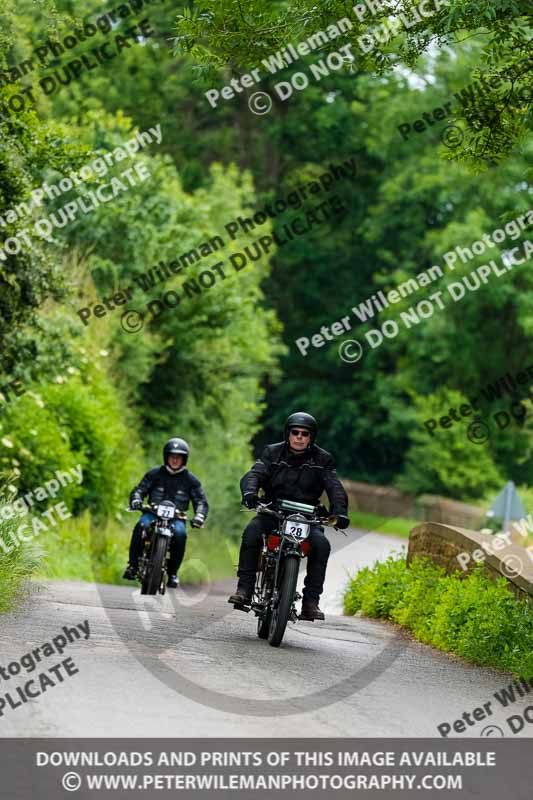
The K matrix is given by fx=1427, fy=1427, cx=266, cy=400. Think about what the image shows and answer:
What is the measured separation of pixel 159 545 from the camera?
15641 mm

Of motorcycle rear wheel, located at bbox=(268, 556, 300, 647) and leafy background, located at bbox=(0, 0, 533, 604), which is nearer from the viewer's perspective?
motorcycle rear wheel, located at bbox=(268, 556, 300, 647)

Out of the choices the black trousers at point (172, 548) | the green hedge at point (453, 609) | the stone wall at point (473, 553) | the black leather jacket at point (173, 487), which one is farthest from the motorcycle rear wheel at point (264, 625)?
the black leather jacket at point (173, 487)

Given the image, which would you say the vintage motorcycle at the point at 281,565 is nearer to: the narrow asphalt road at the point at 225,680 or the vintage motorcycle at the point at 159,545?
the narrow asphalt road at the point at 225,680

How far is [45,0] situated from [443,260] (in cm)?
3827

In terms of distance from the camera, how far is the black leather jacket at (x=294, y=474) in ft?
40.7

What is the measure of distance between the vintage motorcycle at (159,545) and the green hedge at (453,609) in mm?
2661

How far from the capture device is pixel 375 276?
2143 inches

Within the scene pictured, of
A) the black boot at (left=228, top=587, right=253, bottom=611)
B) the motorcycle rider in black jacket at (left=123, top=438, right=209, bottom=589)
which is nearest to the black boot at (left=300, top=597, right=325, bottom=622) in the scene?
the black boot at (left=228, top=587, right=253, bottom=611)

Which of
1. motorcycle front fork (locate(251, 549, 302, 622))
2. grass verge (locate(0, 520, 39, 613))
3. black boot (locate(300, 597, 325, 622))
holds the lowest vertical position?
black boot (locate(300, 597, 325, 622))

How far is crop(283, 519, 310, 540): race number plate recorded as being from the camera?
38.9ft

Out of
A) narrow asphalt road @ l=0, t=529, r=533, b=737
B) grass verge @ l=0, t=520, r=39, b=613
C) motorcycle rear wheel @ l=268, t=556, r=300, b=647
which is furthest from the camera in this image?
grass verge @ l=0, t=520, r=39, b=613

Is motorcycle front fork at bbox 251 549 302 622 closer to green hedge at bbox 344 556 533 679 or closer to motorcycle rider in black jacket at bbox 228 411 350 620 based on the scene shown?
motorcycle rider in black jacket at bbox 228 411 350 620

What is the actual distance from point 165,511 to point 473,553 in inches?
133
